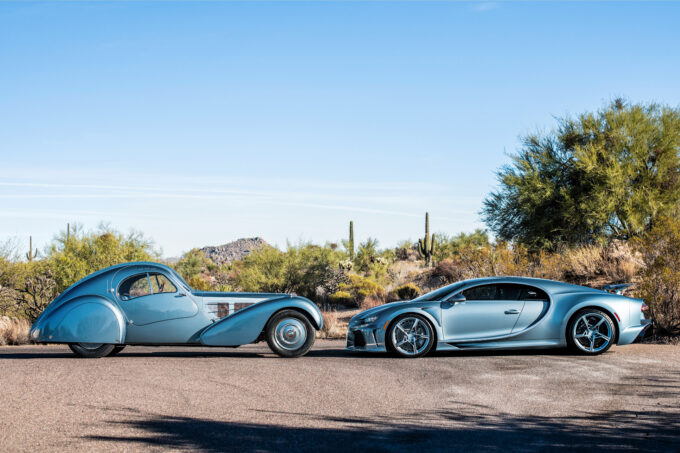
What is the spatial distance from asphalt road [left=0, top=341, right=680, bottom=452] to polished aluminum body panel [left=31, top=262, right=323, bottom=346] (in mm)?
Result: 423

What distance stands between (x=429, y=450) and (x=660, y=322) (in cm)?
1161

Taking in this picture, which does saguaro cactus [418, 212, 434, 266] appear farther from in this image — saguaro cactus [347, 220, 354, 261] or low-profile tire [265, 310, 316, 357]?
low-profile tire [265, 310, 316, 357]

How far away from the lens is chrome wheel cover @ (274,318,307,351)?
12.4m

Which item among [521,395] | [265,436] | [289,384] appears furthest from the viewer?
[289,384]

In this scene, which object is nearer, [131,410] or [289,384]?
[131,410]

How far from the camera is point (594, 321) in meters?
12.5

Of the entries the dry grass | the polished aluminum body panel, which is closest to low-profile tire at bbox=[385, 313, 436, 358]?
the polished aluminum body panel

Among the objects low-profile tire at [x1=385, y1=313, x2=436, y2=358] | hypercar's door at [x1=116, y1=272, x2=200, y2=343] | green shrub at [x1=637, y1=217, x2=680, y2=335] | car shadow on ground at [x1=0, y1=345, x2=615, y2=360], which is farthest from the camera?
green shrub at [x1=637, y1=217, x2=680, y2=335]

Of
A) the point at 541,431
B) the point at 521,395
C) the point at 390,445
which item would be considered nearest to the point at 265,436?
the point at 390,445

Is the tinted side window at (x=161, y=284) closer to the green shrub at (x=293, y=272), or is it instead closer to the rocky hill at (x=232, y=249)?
the green shrub at (x=293, y=272)

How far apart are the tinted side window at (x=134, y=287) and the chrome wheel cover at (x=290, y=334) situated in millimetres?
2311

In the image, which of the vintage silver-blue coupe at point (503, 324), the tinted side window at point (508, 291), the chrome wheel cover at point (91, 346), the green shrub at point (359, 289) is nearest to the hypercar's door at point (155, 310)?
the chrome wheel cover at point (91, 346)

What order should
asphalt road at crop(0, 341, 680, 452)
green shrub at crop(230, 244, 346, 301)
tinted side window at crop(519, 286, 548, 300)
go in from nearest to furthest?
asphalt road at crop(0, 341, 680, 452) < tinted side window at crop(519, 286, 548, 300) < green shrub at crop(230, 244, 346, 301)

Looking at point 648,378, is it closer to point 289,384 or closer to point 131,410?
point 289,384
